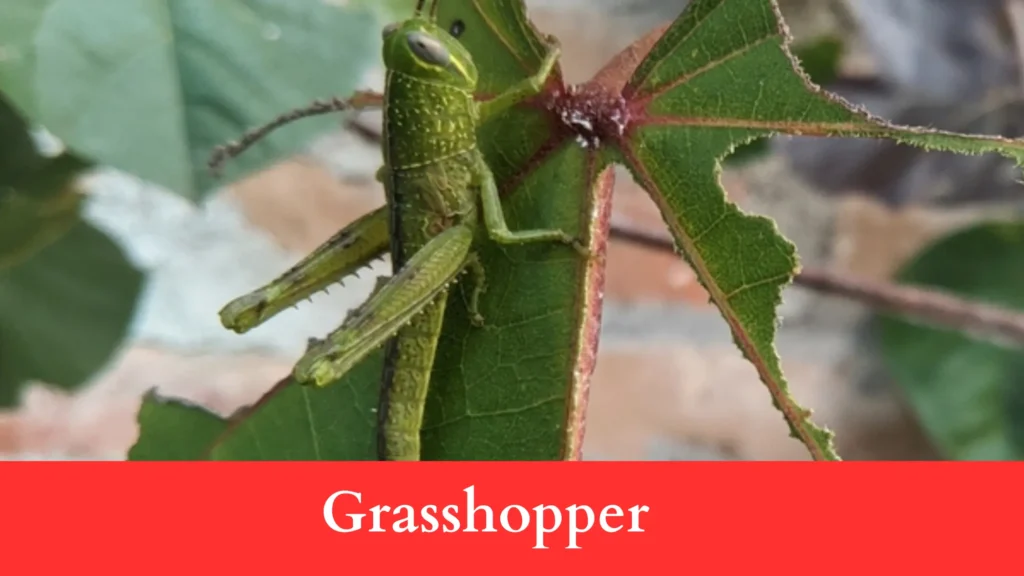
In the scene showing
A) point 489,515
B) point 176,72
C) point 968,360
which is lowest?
point 489,515

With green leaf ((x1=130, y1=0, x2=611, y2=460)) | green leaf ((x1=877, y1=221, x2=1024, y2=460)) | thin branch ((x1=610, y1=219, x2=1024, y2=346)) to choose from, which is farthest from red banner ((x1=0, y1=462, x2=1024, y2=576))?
green leaf ((x1=877, y1=221, x2=1024, y2=460))

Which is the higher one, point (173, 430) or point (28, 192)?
point (28, 192)

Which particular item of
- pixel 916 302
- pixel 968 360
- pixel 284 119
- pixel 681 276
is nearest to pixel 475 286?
pixel 284 119

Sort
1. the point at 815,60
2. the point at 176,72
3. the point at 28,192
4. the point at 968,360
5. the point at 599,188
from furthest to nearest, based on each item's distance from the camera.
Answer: the point at 968,360 → the point at 815,60 → the point at 28,192 → the point at 176,72 → the point at 599,188

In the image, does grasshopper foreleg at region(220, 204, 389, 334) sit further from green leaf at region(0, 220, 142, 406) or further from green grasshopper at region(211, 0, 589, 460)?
green leaf at region(0, 220, 142, 406)

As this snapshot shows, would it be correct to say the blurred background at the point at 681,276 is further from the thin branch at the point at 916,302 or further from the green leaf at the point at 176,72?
the green leaf at the point at 176,72

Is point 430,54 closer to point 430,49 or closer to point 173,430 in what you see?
point 430,49

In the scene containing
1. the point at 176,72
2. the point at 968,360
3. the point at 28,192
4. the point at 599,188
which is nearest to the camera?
the point at 599,188
